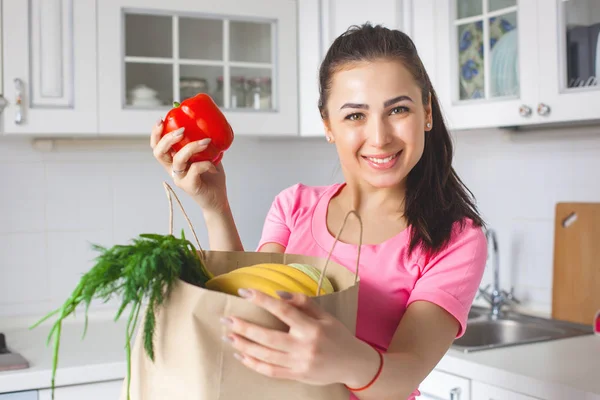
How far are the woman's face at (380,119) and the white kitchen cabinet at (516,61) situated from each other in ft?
2.79

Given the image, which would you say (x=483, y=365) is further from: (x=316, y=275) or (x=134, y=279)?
(x=134, y=279)

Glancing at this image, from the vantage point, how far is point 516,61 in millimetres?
1859

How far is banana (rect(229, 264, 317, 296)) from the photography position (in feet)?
2.52

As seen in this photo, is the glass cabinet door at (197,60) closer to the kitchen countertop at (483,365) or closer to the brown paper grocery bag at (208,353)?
the kitchen countertop at (483,365)

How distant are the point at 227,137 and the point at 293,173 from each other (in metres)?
1.75

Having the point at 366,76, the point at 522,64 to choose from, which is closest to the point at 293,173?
the point at 522,64

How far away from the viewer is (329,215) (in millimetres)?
1174

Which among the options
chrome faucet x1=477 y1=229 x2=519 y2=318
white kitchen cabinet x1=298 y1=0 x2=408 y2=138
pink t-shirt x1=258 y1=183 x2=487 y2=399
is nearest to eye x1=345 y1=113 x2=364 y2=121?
pink t-shirt x1=258 y1=183 x2=487 y2=399

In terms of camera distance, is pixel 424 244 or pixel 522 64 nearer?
pixel 424 244

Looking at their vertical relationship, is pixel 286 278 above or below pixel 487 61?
below

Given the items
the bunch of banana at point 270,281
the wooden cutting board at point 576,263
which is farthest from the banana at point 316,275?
the wooden cutting board at point 576,263

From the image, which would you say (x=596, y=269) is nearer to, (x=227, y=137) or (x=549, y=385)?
(x=549, y=385)

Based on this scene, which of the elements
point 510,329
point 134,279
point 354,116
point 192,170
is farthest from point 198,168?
point 510,329

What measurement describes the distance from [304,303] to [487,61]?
1410 millimetres
